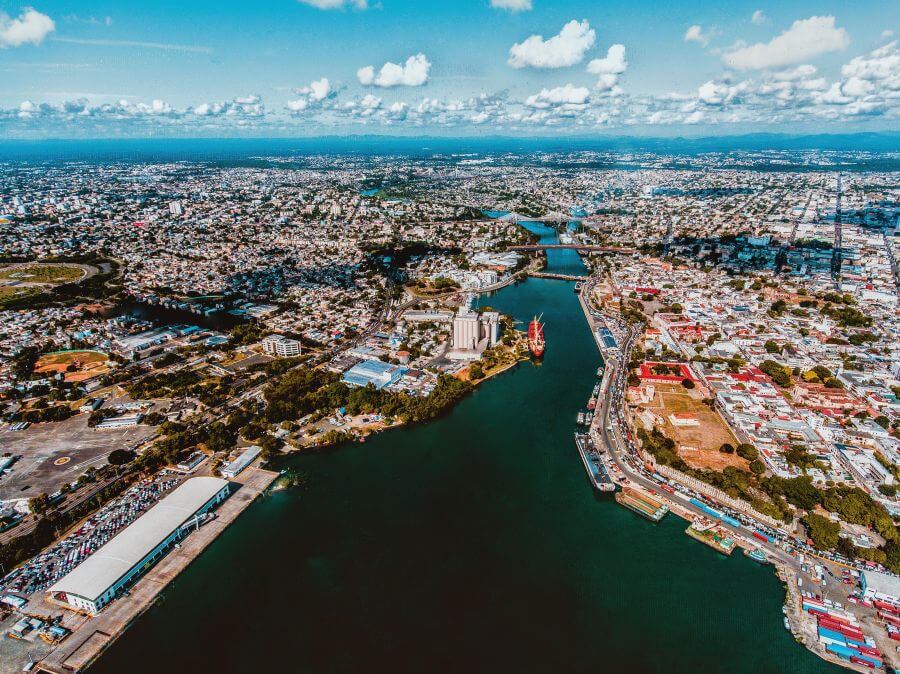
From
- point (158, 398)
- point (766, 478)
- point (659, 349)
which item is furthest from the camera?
point (659, 349)

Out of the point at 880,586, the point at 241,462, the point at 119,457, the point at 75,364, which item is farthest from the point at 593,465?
the point at 75,364

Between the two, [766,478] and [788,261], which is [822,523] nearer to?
[766,478]

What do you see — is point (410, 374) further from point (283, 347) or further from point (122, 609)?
point (122, 609)

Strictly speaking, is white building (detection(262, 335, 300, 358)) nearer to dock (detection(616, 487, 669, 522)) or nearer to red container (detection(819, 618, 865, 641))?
dock (detection(616, 487, 669, 522))

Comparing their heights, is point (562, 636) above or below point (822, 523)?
below

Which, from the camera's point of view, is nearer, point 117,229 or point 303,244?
point 303,244

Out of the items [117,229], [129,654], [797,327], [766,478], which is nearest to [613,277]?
[797,327]

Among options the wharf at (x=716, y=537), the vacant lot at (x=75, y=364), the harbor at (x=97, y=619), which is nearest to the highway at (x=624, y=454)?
the wharf at (x=716, y=537)

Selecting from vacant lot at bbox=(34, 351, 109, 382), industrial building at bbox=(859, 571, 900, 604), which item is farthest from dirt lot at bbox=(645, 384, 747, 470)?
vacant lot at bbox=(34, 351, 109, 382)
